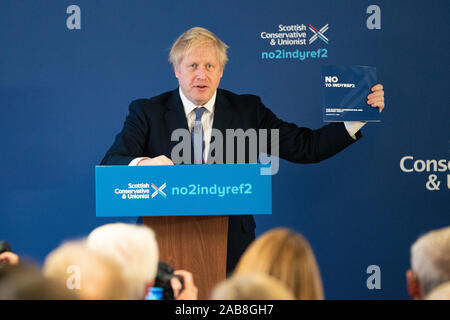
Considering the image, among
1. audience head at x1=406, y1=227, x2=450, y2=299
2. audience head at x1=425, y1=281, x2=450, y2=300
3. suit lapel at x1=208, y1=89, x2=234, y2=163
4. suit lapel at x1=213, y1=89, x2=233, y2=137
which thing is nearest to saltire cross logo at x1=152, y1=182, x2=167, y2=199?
suit lapel at x1=208, y1=89, x2=234, y2=163

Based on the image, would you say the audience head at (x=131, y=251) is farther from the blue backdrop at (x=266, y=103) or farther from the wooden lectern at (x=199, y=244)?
the blue backdrop at (x=266, y=103)

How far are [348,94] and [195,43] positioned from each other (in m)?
1.22

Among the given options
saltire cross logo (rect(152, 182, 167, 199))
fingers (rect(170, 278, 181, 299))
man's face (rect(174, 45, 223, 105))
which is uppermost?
man's face (rect(174, 45, 223, 105))

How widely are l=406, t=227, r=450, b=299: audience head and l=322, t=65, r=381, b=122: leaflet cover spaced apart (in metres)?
1.53

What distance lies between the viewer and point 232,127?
3719 millimetres

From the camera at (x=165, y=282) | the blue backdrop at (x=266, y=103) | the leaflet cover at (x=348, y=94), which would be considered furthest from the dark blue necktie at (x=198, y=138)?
the camera at (x=165, y=282)

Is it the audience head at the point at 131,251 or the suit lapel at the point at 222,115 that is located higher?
the suit lapel at the point at 222,115

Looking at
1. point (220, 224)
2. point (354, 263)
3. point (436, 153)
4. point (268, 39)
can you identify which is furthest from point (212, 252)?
point (436, 153)

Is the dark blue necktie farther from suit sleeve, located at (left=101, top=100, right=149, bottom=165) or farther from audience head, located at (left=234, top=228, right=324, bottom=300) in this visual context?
audience head, located at (left=234, top=228, right=324, bottom=300)

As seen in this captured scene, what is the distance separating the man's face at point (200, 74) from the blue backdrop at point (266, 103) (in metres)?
0.35

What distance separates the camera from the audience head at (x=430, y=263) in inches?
69.0

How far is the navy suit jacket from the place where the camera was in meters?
3.54

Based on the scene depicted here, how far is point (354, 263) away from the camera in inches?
156

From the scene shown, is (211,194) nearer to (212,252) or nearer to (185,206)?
(185,206)
